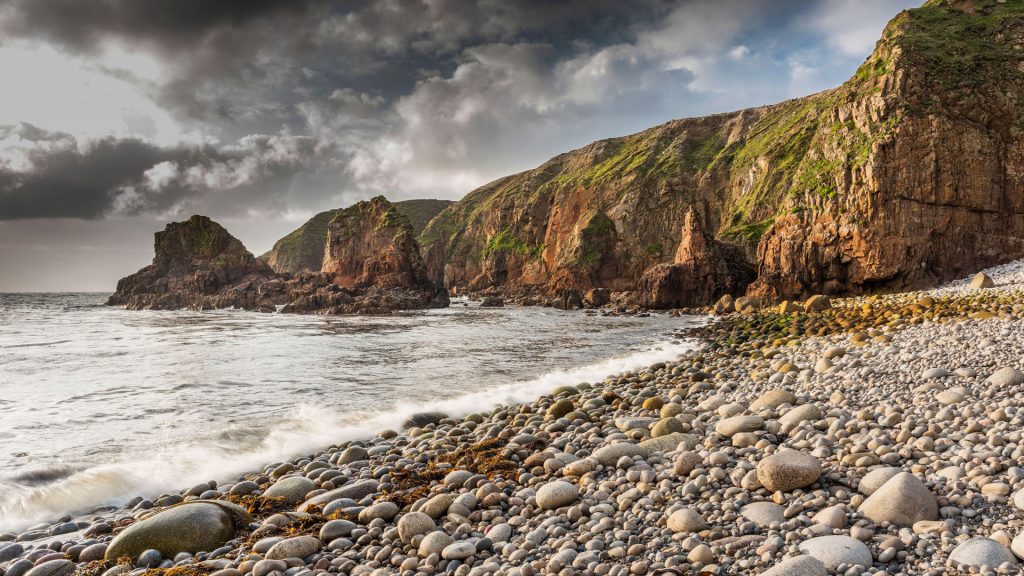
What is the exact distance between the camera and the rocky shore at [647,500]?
4.12 metres

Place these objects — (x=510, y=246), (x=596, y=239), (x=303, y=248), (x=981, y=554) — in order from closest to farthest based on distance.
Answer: (x=981, y=554)
(x=596, y=239)
(x=510, y=246)
(x=303, y=248)

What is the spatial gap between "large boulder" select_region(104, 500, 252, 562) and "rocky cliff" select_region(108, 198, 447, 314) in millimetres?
53368

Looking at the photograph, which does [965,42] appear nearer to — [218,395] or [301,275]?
[218,395]

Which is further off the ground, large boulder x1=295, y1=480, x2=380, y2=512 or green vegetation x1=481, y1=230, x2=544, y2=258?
green vegetation x1=481, y1=230, x2=544, y2=258

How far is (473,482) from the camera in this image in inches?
253

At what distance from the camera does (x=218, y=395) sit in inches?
537

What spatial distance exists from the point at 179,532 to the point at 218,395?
9465 millimetres

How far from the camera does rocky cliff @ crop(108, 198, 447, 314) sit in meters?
65.5

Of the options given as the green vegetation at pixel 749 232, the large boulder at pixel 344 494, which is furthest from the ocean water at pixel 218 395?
the green vegetation at pixel 749 232

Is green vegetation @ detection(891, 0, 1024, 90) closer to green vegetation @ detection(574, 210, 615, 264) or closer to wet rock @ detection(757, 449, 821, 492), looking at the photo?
green vegetation @ detection(574, 210, 615, 264)

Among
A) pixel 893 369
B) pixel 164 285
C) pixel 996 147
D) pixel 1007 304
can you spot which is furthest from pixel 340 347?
pixel 164 285

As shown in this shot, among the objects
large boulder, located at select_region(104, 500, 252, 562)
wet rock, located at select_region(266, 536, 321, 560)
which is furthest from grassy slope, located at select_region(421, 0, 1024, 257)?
large boulder, located at select_region(104, 500, 252, 562)

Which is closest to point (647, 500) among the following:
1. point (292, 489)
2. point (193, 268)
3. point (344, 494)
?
point (344, 494)

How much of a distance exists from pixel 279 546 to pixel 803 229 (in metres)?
45.9
